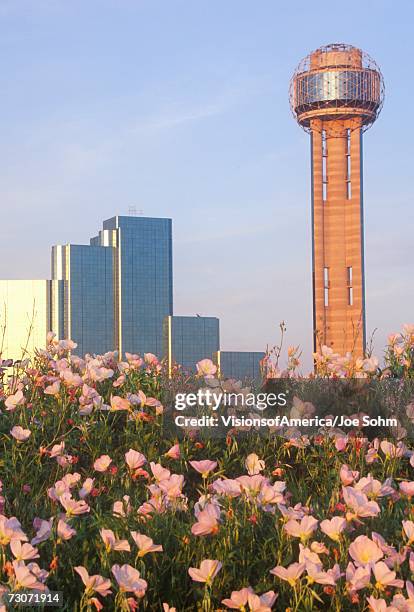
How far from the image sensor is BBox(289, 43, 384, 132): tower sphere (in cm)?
5991

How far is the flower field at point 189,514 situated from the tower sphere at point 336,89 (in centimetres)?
5642

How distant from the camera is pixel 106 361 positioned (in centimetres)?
644

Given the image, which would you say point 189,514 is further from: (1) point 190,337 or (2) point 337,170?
(1) point 190,337

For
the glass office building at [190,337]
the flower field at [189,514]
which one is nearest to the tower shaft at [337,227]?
the flower field at [189,514]

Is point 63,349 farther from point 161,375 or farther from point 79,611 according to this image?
point 79,611

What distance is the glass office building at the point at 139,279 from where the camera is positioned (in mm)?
141500

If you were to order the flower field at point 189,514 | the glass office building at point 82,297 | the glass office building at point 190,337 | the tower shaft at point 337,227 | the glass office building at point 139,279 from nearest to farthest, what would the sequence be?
the flower field at point 189,514
the tower shaft at point 337,227
the glass office building at point 190,337
the glass office building at point 82,297
the glass office building at point 139,279

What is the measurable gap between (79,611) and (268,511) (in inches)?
36.2

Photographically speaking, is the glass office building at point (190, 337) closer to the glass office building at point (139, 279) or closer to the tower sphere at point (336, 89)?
the glass office building at point (139, 279)

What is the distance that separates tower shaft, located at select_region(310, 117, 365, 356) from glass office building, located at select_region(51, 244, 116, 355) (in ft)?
258

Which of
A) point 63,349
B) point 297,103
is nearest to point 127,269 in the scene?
point 297,103

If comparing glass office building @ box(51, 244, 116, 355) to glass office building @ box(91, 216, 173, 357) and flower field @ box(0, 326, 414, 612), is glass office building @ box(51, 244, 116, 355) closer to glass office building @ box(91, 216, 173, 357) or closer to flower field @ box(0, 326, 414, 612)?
glass office building @ box(91, 216, 173, 357)

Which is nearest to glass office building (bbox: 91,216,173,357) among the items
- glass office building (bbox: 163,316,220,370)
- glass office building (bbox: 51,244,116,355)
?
glass office building (bbox: 51,244,116,355)

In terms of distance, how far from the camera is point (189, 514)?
3676mm
